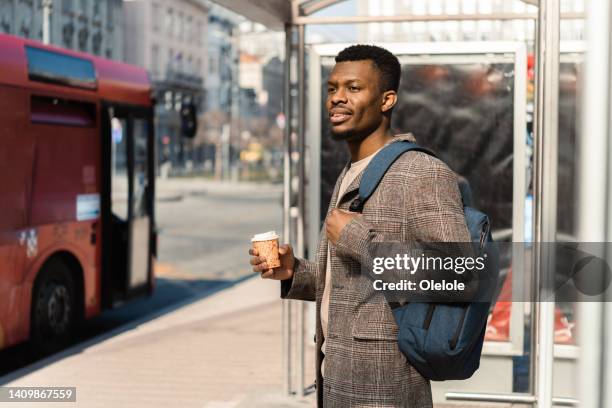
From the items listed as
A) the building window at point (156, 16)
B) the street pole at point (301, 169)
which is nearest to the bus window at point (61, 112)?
the street pole at point (301, 169)

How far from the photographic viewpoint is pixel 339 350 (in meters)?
2.67

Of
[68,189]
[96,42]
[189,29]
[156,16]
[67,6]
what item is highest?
[156,16]

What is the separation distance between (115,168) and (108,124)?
44 centimetres

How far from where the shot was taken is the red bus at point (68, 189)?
7914 mm

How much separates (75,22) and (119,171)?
37.5 m

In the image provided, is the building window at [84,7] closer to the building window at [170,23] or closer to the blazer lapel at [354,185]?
the building window at [170,23]

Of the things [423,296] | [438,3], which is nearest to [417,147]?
[423,296]

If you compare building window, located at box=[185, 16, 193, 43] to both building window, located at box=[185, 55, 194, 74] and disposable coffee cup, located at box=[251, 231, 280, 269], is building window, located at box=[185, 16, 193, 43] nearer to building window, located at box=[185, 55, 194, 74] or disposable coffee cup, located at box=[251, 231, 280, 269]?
Answer: building window, located at box=[185, 55, 194, 74]

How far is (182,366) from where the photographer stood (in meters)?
7.52

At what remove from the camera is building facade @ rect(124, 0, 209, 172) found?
7669cm

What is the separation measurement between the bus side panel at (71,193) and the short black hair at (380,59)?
5.98 metres

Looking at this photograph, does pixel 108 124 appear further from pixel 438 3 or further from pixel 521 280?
pixel 521 280

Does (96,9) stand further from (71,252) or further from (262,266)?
(262,266)

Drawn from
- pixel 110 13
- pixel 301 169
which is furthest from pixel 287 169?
pixel 110 13
